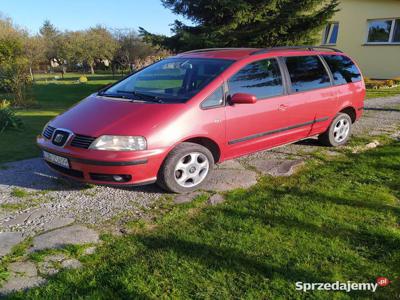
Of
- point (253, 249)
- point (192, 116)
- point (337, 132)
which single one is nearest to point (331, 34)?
point (337, 132)

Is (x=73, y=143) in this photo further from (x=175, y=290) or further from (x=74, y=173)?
(x=175, y=290)

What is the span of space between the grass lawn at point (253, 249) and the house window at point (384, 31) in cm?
1522

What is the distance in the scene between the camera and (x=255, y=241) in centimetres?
300

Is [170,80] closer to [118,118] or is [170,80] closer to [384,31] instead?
[118,118]

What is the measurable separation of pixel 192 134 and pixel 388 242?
7.20 feet

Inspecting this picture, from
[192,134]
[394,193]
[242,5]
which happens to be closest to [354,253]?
[394,193]

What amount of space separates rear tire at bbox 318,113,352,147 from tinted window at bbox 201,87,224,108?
2.50 m

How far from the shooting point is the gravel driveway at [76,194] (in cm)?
349

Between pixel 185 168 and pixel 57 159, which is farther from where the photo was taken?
pixel 185 168

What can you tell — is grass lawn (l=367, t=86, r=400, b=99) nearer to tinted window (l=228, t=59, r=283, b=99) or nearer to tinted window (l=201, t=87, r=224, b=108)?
tinted window (l=228, t=59, r=283, b=99)

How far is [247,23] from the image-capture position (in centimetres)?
1231

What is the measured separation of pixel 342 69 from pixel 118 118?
→ 4.01 metres

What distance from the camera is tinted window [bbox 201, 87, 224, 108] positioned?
4.05m

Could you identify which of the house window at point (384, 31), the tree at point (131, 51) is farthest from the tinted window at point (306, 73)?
the tree at point (131, 51)
